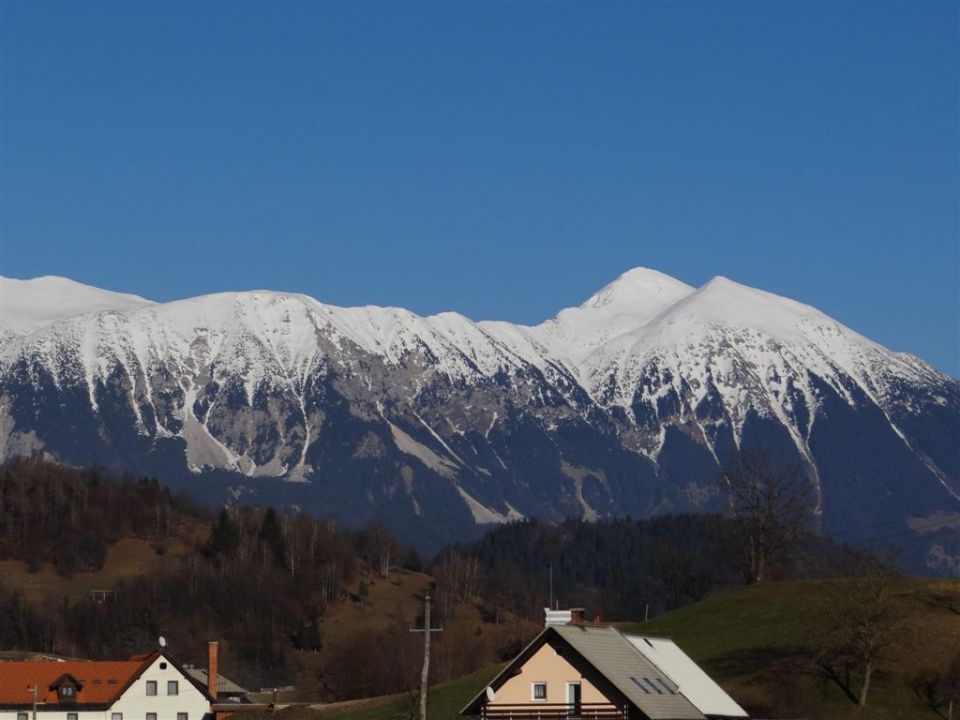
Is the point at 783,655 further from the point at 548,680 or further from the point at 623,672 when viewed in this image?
the point at 548,680

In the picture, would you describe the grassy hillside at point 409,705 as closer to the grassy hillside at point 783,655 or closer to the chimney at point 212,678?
the grassy hillside at point 783,655

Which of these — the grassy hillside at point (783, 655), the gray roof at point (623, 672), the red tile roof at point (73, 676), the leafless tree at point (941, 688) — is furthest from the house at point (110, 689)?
the leafless tree at point (941, 688)

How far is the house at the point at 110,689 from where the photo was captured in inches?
5394

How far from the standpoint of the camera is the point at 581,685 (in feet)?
324

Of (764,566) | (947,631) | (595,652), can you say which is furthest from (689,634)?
(595,652)

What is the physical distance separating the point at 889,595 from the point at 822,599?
5725 mm

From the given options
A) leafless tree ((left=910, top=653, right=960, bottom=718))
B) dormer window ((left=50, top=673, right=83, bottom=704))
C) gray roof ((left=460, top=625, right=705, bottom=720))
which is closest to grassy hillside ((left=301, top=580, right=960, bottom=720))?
leafless tree ((left=910, top=653, right=960, bottom=718))

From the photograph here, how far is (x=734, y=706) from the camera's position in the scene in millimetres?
110312

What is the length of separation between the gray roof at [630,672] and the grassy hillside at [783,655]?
538 inches

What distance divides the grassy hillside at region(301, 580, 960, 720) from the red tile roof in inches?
584

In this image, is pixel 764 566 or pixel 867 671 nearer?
pixel 867 671

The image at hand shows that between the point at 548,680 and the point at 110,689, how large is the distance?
50.0 m

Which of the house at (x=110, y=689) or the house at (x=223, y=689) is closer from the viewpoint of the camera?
the house at (x=110, y=689)

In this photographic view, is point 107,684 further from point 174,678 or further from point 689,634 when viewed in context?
point 689,634
